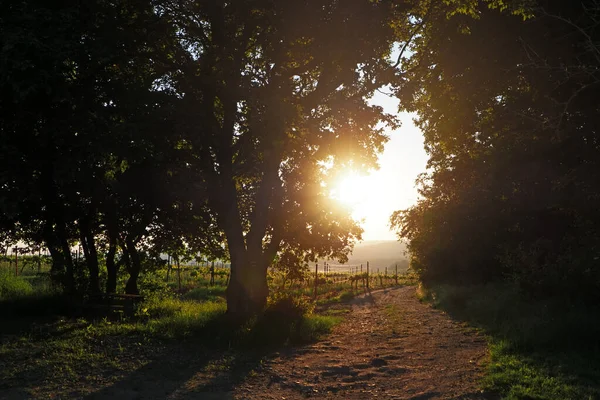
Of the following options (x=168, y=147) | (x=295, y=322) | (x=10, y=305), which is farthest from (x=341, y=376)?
(x=10, y=305)

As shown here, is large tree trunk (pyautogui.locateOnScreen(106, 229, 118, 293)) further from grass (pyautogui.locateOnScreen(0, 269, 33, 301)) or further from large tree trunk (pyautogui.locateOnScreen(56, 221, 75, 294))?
grass (pyautogui.locateOnScreen(0, 269, 33, 301))

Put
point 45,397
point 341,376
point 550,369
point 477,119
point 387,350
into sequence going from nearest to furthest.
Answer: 1. point 45,397
2. point 550,369
3. point 341,376
4. point 387,350
5. point 477,119

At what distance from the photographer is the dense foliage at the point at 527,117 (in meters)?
12.0

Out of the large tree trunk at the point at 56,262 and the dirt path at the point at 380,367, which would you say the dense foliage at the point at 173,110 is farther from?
the dirt path at the point at 380,367

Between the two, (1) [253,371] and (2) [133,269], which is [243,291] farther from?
(2) [133,269]

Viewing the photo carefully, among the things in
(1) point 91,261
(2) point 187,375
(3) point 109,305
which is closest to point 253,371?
(2) point 187,375

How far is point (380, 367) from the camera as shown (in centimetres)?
1123

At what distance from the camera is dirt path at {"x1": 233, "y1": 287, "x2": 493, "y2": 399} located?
29.8ft

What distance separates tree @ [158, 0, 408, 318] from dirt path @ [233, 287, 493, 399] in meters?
3.88

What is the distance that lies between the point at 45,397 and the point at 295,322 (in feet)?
27.9

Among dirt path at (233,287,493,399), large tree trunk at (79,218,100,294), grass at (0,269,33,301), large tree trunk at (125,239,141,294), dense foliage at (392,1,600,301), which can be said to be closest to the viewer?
dirt path at (233,287,493,399)

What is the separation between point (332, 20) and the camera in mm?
13641

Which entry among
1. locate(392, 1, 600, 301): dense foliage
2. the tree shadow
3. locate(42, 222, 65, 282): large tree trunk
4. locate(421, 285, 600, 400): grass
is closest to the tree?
locate(392, 1, 600, 301): dense foliage

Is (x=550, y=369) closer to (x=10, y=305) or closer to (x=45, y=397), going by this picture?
(x=45, y=397)
